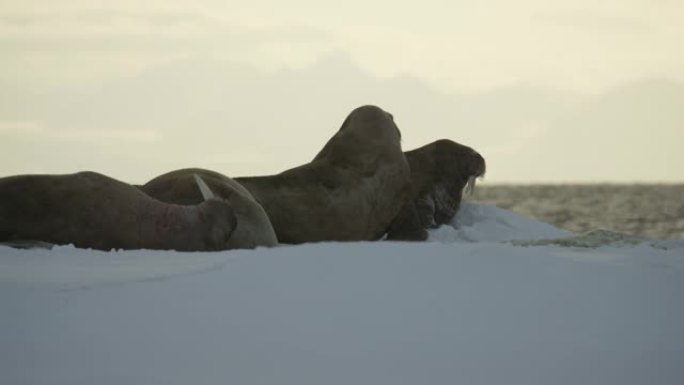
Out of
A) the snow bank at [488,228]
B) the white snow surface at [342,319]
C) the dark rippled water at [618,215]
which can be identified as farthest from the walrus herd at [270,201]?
the dark rippled water at [618,215]

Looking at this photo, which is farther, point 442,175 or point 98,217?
point 442,175

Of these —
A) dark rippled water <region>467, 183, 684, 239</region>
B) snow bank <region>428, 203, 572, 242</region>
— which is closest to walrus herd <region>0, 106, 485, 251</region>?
snow bank <region>428, 203, 572, 242</region>

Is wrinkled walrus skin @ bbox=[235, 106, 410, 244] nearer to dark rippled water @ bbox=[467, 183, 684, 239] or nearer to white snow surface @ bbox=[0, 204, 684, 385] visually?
white snow surface @ bbox=[0, 204, 684, 385]

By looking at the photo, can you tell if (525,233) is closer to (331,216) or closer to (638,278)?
(331,216)

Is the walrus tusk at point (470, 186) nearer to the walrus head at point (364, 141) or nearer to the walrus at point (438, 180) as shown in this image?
the walrus at point (438, 180)

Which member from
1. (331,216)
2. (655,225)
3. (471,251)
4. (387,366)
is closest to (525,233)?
(331,216)

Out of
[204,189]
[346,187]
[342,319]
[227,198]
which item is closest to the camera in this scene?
[342,319]

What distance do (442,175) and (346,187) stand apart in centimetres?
153

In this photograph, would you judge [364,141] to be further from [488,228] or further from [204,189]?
[204,189]

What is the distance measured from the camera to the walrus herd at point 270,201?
23.0ft

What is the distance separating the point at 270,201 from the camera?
9414 mm

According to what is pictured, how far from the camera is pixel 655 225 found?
47188 mm

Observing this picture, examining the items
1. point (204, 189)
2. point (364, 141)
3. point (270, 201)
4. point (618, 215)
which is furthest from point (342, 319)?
point (618, 215)

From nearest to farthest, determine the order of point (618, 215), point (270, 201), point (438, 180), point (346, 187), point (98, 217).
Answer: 1. point (98, 217)
2. point (270, 201)
3. point (346, 187)
4. point (438, 180)
5. point (618, 215)
